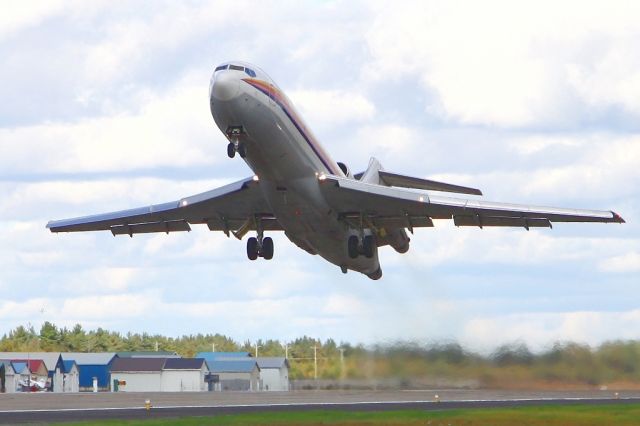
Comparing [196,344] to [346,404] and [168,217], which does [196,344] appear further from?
[168,217]

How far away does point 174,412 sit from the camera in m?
48.8

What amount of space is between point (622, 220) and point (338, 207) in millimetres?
10272

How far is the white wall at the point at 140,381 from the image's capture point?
320 ft

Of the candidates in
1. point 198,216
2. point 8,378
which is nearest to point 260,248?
point 198,216

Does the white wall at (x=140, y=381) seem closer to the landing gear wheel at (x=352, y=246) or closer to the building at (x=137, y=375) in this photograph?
the building at (x=137, y=375)

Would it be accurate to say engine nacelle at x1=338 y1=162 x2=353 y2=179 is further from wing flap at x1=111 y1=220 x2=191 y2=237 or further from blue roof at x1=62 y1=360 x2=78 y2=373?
blue roof at x1=62 y1=360 x2=78 y2=373

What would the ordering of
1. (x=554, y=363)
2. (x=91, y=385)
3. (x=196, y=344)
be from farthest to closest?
(x=196, y=344), (x=91, y=385), (x=554, y=363)

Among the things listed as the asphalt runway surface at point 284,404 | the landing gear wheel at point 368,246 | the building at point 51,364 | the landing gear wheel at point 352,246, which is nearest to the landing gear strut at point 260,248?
the landing gear wheel at point 352,246

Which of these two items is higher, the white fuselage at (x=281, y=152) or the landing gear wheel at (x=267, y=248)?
the white fuselage at (x=281, y=152)

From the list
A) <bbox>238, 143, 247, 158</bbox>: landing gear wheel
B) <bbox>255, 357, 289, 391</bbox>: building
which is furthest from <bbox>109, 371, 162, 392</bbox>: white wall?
<bbox>238, 143, 247, 158</bbox>: landing gear wheel

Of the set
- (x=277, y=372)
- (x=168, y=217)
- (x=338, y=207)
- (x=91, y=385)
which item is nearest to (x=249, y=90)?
(x=338, y=207)

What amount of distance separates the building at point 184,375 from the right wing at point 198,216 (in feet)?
169

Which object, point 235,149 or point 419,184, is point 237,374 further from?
point 235,149

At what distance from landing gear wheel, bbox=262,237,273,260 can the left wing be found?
331 centimetres
